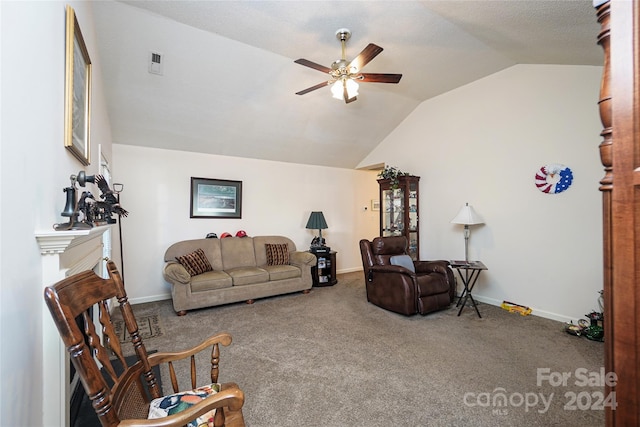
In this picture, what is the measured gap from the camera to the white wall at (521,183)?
10.6ft

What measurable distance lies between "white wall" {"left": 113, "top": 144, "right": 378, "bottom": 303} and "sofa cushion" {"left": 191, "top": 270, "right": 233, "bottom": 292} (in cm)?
98

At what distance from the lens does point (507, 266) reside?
12.8 ft

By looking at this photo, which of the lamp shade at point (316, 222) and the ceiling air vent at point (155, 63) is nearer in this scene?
the ceiling air vent at point (155, 63)

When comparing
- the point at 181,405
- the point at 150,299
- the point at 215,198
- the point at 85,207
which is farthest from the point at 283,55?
the point at 150,299

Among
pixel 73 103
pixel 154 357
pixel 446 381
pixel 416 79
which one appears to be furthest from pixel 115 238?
pixel 416 79

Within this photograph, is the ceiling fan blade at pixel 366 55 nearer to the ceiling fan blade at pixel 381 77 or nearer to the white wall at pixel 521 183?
the ceiling fan blade at pixel 381 77

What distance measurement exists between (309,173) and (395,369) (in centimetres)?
421

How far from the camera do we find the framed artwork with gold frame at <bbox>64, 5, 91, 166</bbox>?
1.55 m

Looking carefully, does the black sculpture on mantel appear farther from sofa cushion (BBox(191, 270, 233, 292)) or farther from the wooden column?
the wooden column

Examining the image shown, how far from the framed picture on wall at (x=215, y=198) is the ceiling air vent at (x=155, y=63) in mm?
1773

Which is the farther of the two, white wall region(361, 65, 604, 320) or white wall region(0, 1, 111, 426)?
white wall region(361, 65, 604, 320)

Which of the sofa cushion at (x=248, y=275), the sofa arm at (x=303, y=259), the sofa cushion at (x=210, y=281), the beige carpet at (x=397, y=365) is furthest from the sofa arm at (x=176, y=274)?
the sofa arm at (x=303, y=259)

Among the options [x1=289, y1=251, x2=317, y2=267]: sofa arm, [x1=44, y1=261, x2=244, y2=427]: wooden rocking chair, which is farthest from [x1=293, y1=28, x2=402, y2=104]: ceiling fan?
[x1=289, y1=251, x2=317, y2=267]: sofa arm

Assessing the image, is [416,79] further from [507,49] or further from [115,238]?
[115,238]
